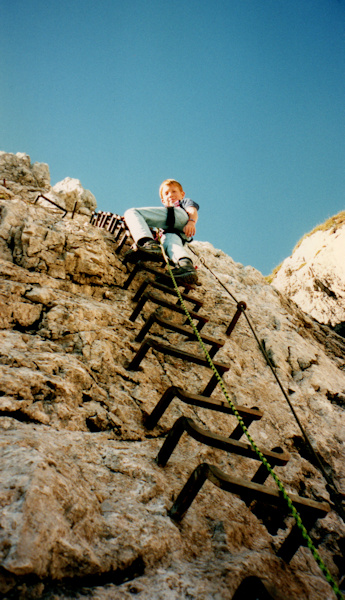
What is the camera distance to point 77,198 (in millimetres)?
28484

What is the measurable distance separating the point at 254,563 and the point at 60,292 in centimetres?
297

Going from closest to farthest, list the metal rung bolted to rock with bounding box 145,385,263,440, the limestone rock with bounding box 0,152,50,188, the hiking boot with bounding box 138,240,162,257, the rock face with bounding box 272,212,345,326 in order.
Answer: the metal rung bolted to rock with bounding box 145,385,263,440 → the hiking boot with bounding box 138,240,162,257 → the rock face with bounding box 272,212,345,326 → the limestone rock with bounding box 0,152,50,188

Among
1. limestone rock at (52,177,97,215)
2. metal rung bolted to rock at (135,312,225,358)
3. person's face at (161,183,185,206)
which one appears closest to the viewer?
metal rung bolted to rock at (135,312,225,358)

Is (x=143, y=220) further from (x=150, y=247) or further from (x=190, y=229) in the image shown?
(x=190, y=229)

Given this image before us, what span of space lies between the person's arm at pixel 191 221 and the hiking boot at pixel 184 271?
73 cm

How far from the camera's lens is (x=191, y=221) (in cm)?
502

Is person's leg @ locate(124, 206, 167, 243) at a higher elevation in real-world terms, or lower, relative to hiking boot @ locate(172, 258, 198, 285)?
higher

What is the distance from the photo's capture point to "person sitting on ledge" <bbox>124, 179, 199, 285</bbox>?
4348 millimetres

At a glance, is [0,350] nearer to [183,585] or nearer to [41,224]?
[183,585]

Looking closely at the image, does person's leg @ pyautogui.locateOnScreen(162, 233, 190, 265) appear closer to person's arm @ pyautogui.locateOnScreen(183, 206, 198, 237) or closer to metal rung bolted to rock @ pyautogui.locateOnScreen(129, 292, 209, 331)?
person's arm @ pyautogui.locateOnScreen(183, 206, 198, 237)

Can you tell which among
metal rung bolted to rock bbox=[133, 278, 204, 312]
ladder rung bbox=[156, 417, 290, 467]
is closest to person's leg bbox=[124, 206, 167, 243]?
metal rung bolted to rock bbox=[133, 278, 204, 312]

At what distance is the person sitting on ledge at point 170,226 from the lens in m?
4.35

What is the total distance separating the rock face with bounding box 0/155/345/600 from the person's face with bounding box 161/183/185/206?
4.88 feet

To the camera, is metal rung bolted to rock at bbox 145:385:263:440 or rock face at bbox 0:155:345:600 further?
metal rung bolted to rock at bbox 145:385:263:440
